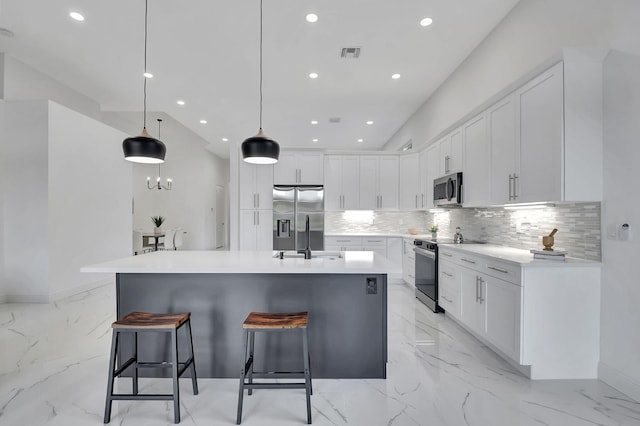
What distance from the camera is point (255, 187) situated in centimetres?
579

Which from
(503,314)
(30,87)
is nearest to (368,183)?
(503,314)

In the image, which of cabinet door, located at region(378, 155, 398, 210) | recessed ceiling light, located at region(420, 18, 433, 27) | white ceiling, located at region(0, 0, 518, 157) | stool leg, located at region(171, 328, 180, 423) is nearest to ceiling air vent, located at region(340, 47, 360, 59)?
white ceiling, located at region(0, 0, 518, 157)

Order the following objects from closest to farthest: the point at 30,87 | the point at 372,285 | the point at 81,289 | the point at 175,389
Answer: the point at 175,389 → the point at 372,285 → the point at 30,87 → the point at 81,289

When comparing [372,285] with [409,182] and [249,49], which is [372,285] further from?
[409,182]

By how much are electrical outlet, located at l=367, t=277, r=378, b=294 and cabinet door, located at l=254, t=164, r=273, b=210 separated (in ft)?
12.1

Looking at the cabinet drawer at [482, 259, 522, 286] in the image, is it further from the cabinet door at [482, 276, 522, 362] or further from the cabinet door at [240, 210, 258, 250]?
the cabinet door at [240, 210, 258, 250]

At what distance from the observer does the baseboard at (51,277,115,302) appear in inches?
170

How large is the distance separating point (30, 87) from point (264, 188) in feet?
12.3

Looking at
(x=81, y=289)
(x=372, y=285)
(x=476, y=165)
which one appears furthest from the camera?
(x=81, y=289)

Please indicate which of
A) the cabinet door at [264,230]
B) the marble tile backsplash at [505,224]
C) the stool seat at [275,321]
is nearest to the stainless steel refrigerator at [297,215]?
the cabinet door at [264,230]

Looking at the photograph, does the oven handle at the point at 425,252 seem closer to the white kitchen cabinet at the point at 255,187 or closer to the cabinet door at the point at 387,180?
the cabinet door at the point at 387,180

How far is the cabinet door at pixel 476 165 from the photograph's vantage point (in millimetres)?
3324

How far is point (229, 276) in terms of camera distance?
244 centimetres

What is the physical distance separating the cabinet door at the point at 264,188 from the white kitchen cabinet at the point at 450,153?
305cm
